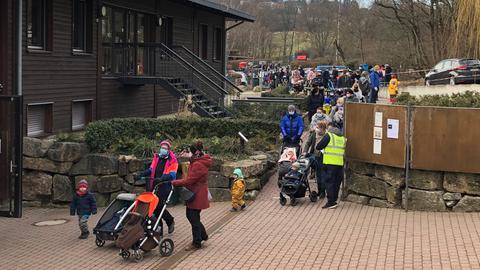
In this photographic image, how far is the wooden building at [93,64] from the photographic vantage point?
16.7 metres

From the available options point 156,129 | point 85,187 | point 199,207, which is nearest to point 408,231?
point 199,207

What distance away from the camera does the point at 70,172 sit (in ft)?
48.9

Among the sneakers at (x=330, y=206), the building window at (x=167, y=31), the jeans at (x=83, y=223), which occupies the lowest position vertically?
the jeans at (x=83, y=223)

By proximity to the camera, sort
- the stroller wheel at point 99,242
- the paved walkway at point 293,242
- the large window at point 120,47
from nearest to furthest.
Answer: the paved walkway at point 293,242 → the stroller wheel at point 99,242 → the large window at point 120,47

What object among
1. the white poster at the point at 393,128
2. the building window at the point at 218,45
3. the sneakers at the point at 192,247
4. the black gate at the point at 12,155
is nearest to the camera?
the sneakers at the point at 192,247

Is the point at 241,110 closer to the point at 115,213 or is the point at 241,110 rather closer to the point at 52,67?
the point at 52,67

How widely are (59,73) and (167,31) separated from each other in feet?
29.0

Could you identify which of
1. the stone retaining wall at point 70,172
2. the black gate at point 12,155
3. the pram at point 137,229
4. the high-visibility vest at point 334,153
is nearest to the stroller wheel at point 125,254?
the pram at point 137,229

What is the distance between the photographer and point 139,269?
887 cm

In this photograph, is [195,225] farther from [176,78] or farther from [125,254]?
[176,78]

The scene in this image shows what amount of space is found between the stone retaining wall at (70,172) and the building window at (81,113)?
4779 mm

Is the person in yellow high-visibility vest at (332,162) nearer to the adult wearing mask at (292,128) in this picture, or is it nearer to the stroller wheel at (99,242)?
the adult wearing mask at (292,128)

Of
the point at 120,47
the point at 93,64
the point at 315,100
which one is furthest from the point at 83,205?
the point at 120,47

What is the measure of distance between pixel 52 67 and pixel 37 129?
1.80 meters
